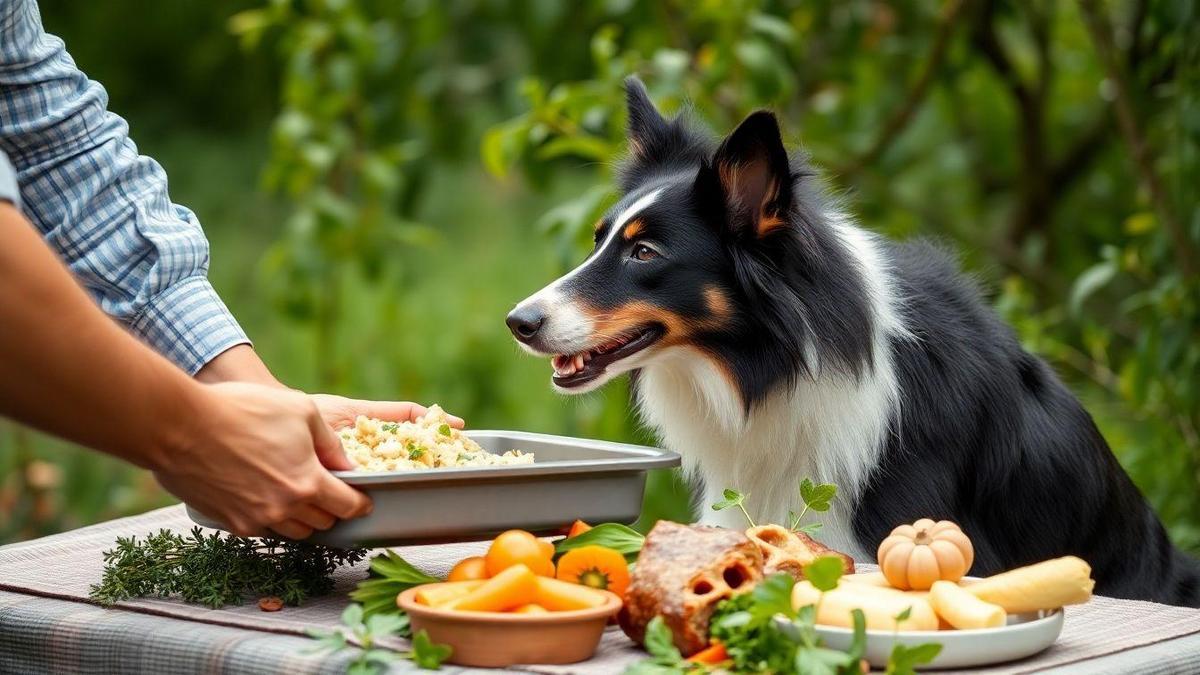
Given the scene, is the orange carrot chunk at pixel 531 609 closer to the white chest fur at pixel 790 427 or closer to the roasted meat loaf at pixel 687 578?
the roasted meat loaf at pixel 687 578

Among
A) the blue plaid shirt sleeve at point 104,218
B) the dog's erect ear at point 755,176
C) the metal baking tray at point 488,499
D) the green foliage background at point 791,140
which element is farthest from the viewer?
the green foliage background at point 791,140

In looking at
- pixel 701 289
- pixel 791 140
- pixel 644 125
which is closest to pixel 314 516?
pixel 701 289

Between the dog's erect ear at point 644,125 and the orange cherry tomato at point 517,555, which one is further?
the dog's erect ear at point 644,125

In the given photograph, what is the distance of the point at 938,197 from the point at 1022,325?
1554 mm

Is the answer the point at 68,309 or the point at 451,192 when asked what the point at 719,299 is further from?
the point at 451,192

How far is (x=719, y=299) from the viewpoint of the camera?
2.83m

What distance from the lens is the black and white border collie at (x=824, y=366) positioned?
275cm

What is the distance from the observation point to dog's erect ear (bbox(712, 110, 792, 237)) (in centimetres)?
266

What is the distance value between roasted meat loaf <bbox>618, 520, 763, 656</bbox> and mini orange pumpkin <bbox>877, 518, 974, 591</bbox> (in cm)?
16

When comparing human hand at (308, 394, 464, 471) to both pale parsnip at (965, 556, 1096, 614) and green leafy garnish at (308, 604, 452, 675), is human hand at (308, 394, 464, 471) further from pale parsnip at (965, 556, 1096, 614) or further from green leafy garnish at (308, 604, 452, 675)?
pale parsnip at (965, 556, 1096, 614)

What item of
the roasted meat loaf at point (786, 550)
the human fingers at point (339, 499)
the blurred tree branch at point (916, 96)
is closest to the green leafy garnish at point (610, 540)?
the roasted meat loaf at point (786, 550)

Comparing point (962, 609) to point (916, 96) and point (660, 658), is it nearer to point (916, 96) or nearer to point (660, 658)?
point (660, 658)

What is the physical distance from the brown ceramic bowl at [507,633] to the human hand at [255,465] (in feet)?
0.74

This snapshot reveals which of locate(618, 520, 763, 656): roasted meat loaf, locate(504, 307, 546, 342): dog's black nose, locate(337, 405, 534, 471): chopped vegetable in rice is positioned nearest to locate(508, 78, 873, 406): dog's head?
locate(504, 307, 546, 342): dog's black nose
